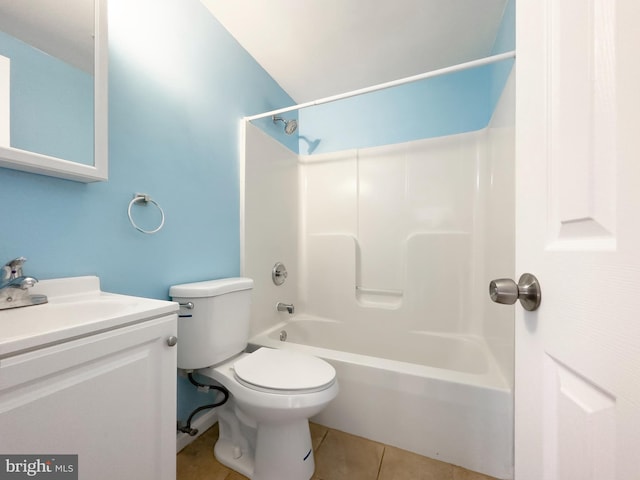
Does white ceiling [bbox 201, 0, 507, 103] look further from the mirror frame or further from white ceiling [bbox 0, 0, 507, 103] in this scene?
the mirror frame

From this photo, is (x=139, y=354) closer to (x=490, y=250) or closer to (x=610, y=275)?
(x=610, y=275)

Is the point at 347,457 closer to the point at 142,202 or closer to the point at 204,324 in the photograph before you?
the point at 204,324

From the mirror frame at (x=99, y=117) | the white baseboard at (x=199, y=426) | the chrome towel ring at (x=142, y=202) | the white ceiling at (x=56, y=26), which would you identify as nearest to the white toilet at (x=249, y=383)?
the white baseboard at (x=199, y=426)

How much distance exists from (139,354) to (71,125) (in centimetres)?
75

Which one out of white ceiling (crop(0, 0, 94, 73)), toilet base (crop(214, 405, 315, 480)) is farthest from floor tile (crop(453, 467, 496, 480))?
white ceiling (crop(0, 0, 94, 73))

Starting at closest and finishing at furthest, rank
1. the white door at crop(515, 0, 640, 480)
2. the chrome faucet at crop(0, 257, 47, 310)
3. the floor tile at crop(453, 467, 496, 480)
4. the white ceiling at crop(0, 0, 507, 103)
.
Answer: the white door at crop(515, 0, 640, 480)
the chrome faucet at crop(0, 257, 47, 310)
the floor tile at crop(453, 467, 496, 480)
the white ceiling at crop(0, 0, 507, 103)

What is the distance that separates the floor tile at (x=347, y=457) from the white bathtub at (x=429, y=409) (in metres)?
0.04

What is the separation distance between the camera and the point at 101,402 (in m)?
0.55

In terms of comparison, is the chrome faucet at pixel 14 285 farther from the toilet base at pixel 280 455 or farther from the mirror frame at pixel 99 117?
the toilet base at pixel 280 455

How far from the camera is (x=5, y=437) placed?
16.8 inches

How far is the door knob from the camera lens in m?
0.41

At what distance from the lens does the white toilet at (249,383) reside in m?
0.92

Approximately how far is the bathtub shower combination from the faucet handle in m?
0.93

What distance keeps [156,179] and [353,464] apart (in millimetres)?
1487
